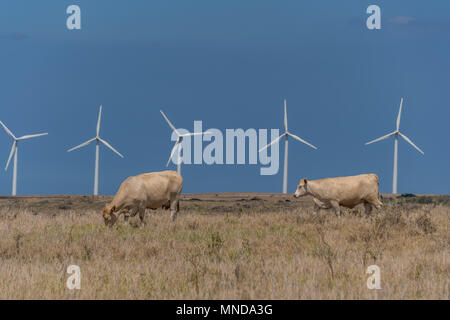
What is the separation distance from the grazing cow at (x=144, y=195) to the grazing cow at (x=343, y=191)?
17.6 ft

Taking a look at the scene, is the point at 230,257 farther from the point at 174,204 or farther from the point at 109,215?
the point at 174,204

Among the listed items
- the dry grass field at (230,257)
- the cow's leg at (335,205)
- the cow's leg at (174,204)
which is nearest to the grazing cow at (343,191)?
the cow's leg at (335,205)

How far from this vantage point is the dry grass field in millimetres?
9734

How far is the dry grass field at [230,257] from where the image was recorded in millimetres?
9734

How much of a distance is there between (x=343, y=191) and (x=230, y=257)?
34.7ft

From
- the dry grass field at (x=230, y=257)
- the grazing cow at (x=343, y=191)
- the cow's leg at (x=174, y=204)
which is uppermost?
the grazing cow at (x=343, y=191)

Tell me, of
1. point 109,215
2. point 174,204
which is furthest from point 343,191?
point 109,215

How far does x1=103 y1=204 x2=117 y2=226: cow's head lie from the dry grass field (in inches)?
14.1

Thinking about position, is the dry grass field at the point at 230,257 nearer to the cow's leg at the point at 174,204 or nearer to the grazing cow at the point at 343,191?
the cow's leg at the point at 174,204

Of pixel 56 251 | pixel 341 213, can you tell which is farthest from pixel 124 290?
pixel 341 213

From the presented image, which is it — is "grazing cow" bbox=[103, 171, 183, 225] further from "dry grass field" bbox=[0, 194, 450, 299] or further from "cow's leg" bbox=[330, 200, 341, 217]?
"cow's leg" bbox=[330, 200, 341, 217]
